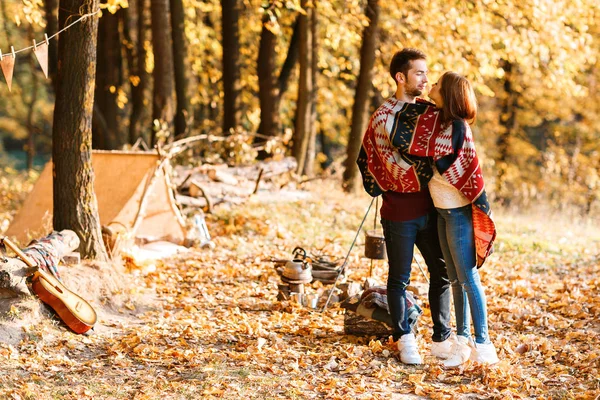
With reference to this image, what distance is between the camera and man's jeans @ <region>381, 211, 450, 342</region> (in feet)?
16.8

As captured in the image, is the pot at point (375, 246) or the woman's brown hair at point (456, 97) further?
the pot at point (375, 246)

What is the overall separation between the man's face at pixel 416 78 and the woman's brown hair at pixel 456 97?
21 centimetres

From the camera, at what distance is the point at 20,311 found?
553 cm

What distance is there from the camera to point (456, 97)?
188 inches

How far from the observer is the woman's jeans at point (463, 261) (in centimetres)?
494

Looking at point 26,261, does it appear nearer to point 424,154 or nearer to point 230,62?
point 424,154

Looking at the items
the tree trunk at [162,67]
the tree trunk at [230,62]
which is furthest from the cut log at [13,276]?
the tree trunk at [230,62]

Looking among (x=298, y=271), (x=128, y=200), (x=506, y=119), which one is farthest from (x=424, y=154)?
(x=506, y=119)

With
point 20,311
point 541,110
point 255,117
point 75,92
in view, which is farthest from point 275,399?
point 541,110

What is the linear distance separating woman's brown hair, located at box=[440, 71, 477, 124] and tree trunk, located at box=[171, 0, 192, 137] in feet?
30.9

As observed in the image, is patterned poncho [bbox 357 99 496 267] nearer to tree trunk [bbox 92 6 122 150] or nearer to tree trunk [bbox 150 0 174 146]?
tree trunk [bbox 150 0 174 146]

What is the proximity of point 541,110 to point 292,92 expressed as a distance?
861cm

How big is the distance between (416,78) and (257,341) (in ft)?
8.02

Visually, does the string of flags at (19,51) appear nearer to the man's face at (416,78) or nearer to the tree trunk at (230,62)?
the man's face at (416,78)
